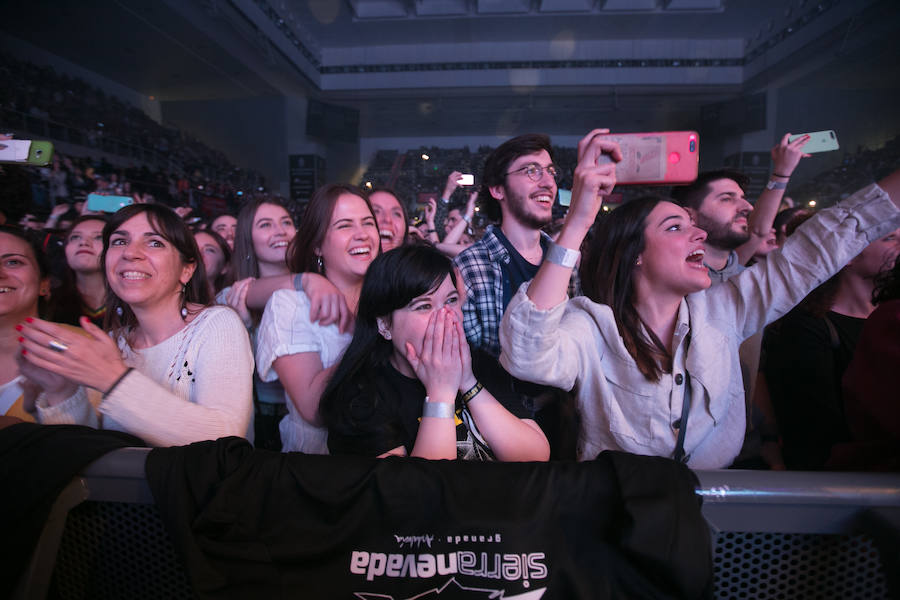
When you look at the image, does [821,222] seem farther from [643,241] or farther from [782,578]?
[782,578]

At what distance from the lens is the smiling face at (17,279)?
1455 millimetres

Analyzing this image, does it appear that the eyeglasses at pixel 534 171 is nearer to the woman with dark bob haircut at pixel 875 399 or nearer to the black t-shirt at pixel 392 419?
the black t-shirt at pixel 392 419

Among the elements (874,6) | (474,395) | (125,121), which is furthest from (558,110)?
(474,395)

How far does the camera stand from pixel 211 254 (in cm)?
282

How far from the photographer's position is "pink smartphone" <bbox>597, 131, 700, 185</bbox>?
1.36m

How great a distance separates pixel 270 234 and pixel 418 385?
1.65 metres

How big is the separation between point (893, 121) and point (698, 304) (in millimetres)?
12933

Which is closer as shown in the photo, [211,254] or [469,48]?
[211,254]

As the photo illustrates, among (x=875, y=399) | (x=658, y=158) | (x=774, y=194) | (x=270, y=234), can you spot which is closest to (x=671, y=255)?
(x=658, y=158)

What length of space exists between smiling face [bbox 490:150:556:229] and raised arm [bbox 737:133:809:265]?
935 mm

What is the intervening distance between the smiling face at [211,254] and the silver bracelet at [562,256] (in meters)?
2.46

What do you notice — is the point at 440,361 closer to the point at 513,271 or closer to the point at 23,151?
the point at 513,271

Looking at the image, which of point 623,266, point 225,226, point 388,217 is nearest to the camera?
point 623,266

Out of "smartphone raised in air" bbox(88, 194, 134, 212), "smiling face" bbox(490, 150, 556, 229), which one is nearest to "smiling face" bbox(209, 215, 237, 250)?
"smartphone raised in air" bbox(88, 194, 134, 212)
